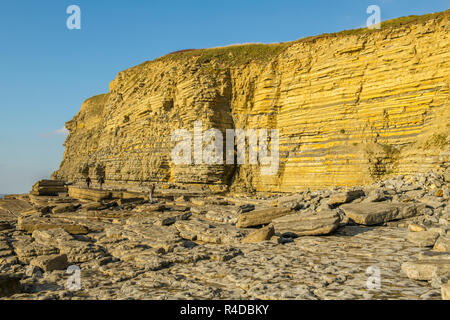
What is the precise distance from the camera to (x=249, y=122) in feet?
90.3

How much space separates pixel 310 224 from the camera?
894cm

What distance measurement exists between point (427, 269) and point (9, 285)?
6.93m

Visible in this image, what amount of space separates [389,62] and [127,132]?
29.3 metres

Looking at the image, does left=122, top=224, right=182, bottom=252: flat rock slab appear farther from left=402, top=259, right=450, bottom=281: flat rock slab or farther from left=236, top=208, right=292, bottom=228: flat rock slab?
left=402, top=259, right=450, bottom=281: flat rock slab

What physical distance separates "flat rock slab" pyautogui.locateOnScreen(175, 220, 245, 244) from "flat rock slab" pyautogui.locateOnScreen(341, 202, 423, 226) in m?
3.66

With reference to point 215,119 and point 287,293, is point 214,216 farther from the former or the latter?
point 215,119

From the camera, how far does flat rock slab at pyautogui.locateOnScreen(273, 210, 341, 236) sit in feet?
28.6

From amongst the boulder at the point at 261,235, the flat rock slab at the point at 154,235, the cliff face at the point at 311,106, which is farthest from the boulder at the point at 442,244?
the cliff face at the point at 311,106

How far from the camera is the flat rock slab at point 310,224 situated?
28.6ft

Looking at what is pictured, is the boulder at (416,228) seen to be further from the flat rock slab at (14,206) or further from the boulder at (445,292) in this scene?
the flat rock slab at (14,206)

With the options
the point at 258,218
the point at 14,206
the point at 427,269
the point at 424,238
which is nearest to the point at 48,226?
the point at 258,218

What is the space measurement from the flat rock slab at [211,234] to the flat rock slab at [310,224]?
131 cm

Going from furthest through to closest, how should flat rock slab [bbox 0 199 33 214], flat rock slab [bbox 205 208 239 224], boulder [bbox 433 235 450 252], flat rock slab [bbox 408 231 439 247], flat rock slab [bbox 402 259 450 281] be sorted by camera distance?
flat rock slab [bbox 0 199 33 214]
flat rock slab [bbox 205 208 239 224]
flat rock slab [bbox 408 231 439 247]
boulder [bbox 433 235 450 252]
flat rock slab [bbox 402 259 450 281]

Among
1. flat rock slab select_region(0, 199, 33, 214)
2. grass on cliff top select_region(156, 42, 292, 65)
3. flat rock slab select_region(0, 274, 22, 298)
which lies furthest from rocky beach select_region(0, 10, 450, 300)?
flat rock slab select_region(0, 199, 33, 214)
